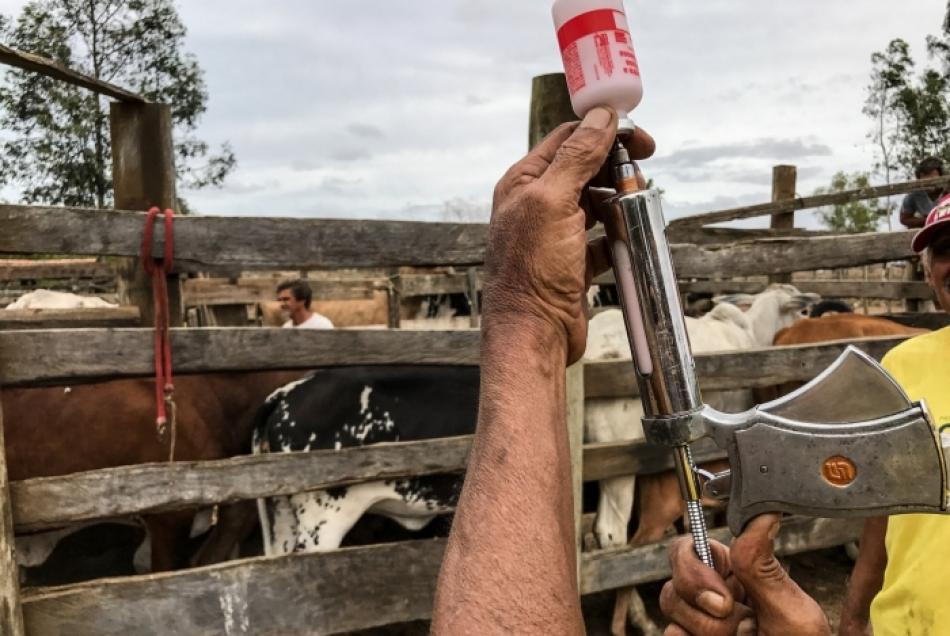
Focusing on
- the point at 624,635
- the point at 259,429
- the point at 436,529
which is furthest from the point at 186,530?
the point at 624,635

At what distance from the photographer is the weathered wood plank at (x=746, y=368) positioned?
10.9 feet

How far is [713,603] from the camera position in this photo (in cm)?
90

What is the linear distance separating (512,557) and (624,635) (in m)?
3.19

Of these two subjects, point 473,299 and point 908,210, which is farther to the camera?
point 908,210

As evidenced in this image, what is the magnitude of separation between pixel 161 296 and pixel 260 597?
3.61 ft

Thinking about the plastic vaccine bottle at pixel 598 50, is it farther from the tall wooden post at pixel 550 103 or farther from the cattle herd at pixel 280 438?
the cattle herd at pixel 280 438

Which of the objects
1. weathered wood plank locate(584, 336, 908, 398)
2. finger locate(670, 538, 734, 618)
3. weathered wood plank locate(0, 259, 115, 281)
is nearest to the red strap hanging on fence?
weathered wood plank locate(584, 336, 908, 398)

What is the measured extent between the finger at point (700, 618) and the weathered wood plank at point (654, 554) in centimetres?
214

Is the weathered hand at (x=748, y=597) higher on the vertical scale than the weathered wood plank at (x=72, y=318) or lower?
lower

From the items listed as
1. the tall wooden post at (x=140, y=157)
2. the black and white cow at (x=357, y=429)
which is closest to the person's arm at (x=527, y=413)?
the black and white cow at (x=357, y=429)

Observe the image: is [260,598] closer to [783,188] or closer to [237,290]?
[237,290]

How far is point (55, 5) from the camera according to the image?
1255 centimetres

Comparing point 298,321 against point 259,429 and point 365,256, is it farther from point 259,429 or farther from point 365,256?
point 365,256

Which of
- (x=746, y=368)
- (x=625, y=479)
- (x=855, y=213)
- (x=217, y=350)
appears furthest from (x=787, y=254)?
(x=855, y=213)
